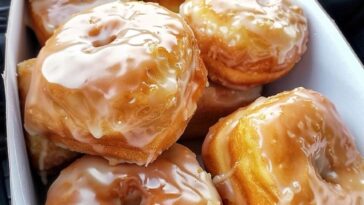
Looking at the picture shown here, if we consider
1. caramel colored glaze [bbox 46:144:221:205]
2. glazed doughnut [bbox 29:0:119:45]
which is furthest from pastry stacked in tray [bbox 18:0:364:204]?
glazed doughnut [bbox 29:0:119:45]

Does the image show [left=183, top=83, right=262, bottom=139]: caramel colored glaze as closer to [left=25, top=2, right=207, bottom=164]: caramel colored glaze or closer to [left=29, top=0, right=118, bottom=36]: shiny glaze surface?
[left=25, top=2, right=207, bottom=164]: caramel colored glaze

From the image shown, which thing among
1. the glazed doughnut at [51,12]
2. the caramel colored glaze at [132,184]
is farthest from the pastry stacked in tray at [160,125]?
the glazed doughnut at [51,12]

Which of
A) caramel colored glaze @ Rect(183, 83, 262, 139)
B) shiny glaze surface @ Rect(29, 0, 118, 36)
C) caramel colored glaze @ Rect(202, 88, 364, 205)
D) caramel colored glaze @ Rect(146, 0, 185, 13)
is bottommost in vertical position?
caramel colored glaze @ Rect(183, 83, 262, 139)

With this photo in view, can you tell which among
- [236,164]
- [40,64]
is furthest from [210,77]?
[40,64]

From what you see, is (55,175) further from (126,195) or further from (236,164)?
(236,164)

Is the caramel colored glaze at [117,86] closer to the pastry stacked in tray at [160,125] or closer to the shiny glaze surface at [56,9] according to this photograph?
the pastry stacked in tray at [160,125]

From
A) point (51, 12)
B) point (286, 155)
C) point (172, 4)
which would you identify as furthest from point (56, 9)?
point (286, 155)

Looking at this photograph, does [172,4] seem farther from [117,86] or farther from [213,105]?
[117,86]
